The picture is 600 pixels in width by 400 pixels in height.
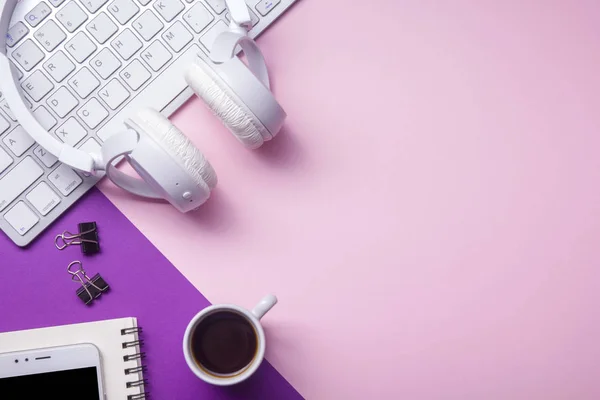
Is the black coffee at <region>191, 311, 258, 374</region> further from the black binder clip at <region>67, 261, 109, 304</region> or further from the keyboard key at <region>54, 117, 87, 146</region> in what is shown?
the keyboard key at <region>54, 117, 87, 146</region>

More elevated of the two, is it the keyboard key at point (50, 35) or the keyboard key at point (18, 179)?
the keyboard key at point (50, 35)

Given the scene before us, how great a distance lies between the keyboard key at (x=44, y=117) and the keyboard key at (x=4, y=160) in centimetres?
6

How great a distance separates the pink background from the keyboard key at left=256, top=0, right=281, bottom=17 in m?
0.03

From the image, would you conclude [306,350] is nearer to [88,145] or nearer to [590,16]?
[88,145]

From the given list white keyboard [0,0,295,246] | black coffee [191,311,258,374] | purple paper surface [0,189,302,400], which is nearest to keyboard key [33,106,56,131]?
white keyboard [0,0,295,246]

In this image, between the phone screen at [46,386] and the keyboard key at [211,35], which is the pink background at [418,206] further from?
the phone screen at [46,386]

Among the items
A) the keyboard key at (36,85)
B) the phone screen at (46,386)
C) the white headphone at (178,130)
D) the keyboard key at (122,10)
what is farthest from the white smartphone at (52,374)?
the keyboard key at (122,10)

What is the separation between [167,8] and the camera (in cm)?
76

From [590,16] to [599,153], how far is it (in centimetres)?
21

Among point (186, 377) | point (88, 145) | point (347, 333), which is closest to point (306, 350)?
point (347, 333)

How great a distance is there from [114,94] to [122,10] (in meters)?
0.12

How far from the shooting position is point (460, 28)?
0.82 metres

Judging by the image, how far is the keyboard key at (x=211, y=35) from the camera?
2.51 ft

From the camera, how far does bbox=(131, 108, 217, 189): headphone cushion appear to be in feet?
2.19
